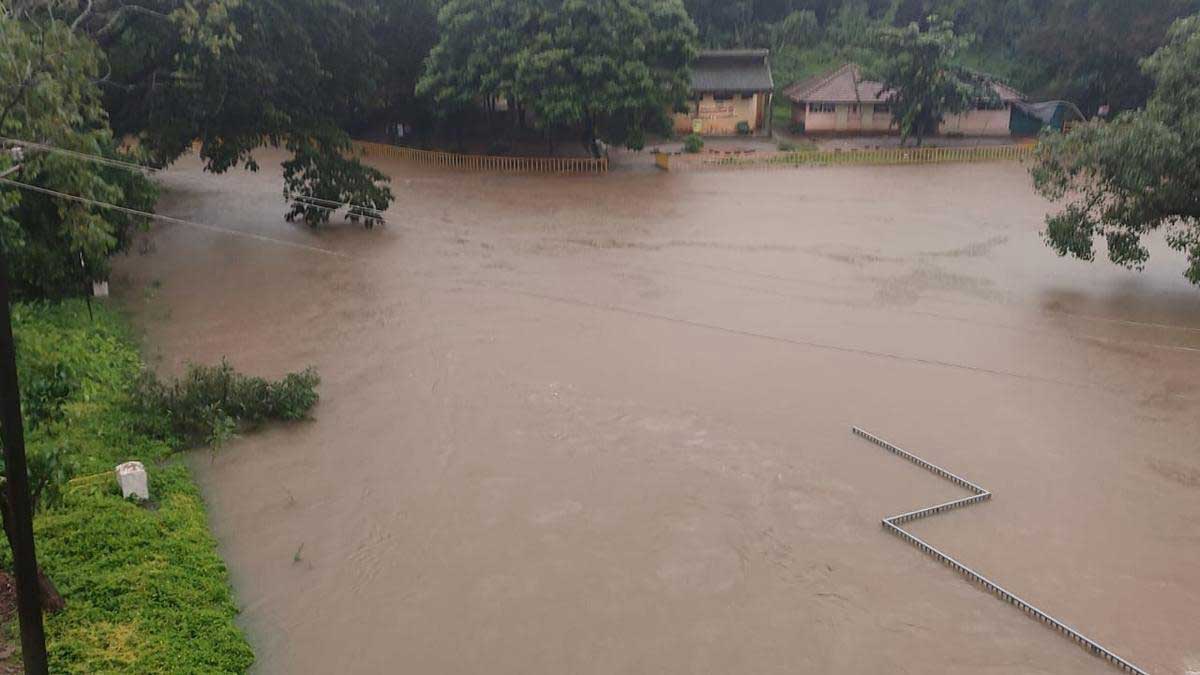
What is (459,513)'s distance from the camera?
11109mm

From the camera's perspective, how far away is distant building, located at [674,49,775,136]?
36.5 meters

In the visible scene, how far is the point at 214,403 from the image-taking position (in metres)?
12.7

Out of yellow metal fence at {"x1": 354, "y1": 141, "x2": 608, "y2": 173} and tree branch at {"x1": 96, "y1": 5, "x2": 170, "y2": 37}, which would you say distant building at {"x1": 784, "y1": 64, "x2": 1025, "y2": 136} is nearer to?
yellow metal fence at {"x1": 354, "y1": 141, "x2": 608, "y2": 173}

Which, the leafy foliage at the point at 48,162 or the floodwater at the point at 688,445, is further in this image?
the leafy foliage at the point at 48,162

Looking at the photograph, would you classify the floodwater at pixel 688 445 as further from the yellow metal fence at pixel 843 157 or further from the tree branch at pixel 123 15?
the yellow metal fence at pixel 843 157

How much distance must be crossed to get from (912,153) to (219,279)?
72.0 ft

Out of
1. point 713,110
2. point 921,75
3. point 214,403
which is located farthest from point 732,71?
point 214,403

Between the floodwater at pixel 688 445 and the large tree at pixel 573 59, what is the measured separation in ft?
20.8

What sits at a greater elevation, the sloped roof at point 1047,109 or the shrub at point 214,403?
the sloped roof at point 1047,109

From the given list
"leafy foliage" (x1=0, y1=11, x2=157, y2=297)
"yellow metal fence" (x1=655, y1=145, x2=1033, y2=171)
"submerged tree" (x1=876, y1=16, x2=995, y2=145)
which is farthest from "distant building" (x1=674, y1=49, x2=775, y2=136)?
"leafy foliage" (x1=0, y1=11, x2=157, y2=297)

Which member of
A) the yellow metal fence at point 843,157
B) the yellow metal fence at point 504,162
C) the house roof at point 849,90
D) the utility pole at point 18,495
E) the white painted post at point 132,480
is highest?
the house roof at point 849,90

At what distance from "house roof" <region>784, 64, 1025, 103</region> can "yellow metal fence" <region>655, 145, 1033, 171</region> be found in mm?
3679

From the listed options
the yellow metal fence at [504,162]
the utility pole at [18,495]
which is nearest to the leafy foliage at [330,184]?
the yellow metal fence at [504,162]

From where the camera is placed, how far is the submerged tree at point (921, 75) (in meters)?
32.4
